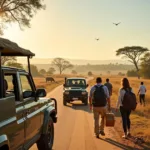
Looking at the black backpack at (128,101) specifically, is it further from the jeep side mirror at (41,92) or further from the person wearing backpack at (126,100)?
the jeep side mirror at (41,92)

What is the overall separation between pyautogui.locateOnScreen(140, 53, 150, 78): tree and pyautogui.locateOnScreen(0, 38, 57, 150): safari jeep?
95462 mm

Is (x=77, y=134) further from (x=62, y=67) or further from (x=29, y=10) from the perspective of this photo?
(x=62, y=67)

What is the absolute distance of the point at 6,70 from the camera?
6723mm

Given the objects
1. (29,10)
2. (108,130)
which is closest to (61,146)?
(108,130)

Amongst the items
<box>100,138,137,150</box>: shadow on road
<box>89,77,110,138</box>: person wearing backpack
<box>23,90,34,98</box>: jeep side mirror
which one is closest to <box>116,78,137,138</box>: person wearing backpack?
<box>89,77,110,138</box>: person wearing backpack

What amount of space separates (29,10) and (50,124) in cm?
2401

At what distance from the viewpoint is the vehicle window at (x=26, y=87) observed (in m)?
7.62

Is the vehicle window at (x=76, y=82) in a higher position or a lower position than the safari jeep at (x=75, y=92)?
higher

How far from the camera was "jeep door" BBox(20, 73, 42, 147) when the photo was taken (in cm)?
726

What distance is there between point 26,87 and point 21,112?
6.80 ft

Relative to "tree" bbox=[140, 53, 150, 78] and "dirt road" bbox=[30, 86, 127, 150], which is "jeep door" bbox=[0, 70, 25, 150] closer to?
"dirt road" bbox=[30, 86, 127, 150]

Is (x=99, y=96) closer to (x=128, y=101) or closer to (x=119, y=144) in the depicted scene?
(x=128, y=101)

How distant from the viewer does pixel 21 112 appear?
6.76 meters

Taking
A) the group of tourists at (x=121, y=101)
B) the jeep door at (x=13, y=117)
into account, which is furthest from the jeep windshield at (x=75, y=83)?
the jeep door at (x=13, y=117)
